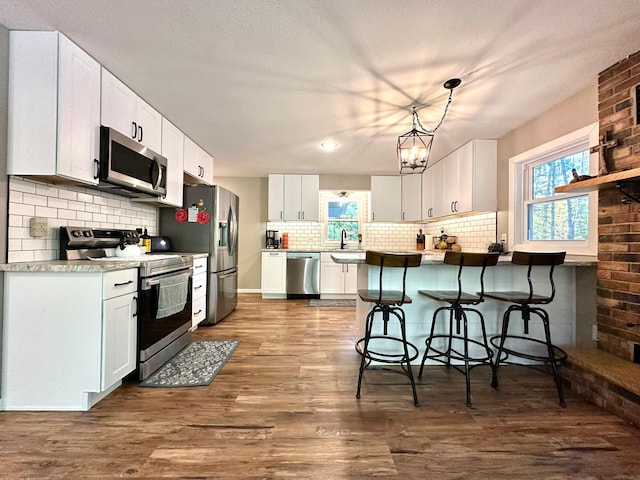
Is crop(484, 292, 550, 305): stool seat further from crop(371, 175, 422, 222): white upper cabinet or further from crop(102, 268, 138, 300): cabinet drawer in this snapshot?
crop(371, 175, 422, 222): white upper cabinet

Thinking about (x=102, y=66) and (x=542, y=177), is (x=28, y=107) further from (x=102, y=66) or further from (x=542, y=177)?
(x=542, y=177)

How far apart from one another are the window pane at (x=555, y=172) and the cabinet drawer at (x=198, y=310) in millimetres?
3769

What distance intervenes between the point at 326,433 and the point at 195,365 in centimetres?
136

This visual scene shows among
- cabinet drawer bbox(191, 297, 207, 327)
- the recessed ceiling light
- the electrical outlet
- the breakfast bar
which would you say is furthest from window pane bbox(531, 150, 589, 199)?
the electrical outlet

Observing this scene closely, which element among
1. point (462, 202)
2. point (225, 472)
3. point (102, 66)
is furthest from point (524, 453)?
point (102, 66)

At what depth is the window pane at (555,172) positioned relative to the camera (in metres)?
2.55

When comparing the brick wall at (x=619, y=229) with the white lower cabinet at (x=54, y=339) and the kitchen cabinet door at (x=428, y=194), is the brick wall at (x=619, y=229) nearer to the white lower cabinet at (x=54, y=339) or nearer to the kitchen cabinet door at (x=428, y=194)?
the kitchen cabinet door at (x=428, y=194)

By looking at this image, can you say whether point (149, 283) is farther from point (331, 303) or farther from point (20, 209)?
point (331, 303)

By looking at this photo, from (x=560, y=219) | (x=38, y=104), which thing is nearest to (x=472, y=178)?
(x=560, y=219)

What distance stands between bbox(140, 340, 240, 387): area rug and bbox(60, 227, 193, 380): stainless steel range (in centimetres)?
7

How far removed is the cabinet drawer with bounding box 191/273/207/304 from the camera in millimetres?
3250

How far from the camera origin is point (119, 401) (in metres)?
1.92


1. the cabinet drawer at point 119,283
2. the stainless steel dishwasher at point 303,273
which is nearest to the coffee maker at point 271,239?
the stainless steel dishwasher at point 303,273

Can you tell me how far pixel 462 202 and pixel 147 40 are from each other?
137 inches
